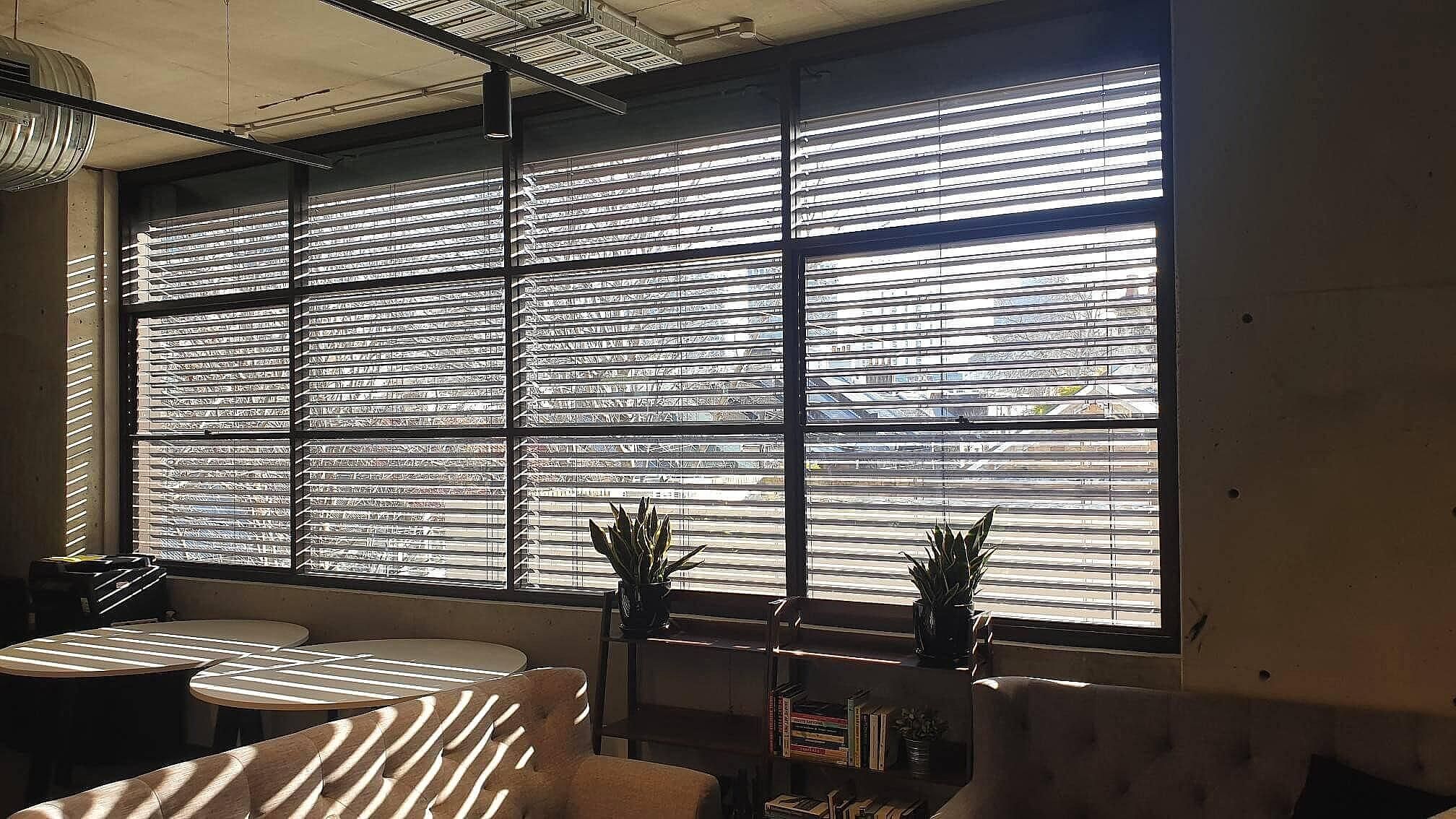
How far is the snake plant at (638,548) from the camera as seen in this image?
3.89 metres

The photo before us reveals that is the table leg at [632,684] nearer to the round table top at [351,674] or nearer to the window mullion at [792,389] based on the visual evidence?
the round table top at [351,674]

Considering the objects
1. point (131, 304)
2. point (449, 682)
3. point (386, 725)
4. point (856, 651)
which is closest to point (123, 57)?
point (131, 304)

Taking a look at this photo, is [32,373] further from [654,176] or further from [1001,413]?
[1001,413]

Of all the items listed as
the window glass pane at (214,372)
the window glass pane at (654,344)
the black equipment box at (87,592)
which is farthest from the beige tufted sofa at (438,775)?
the black equipment box at (87,592)

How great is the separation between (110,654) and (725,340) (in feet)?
9.09

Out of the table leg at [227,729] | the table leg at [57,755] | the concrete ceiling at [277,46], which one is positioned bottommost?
the table leg at [57,755]

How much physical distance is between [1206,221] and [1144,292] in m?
0.44

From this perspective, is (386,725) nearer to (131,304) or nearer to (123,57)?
(123,57)

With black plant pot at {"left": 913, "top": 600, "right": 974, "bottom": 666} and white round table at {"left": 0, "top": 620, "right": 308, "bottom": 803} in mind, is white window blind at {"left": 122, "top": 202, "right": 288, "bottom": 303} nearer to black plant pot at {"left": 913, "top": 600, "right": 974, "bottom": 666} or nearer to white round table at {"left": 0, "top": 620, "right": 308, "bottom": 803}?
white round table at {"left": 0, "top": 620, "right": 308, "bottom": 803}

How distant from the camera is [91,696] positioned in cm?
505

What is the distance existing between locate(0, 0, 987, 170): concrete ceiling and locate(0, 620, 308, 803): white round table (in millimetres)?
2318

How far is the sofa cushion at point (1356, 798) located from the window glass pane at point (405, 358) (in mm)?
3325

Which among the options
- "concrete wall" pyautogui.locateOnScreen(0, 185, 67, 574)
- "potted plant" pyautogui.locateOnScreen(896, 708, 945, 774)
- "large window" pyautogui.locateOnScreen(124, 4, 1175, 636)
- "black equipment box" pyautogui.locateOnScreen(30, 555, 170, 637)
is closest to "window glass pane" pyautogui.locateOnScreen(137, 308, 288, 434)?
"large window" pyautogui.locateOnScreen(124, 4, 1175, 636)

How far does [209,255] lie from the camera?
565 centimetres
